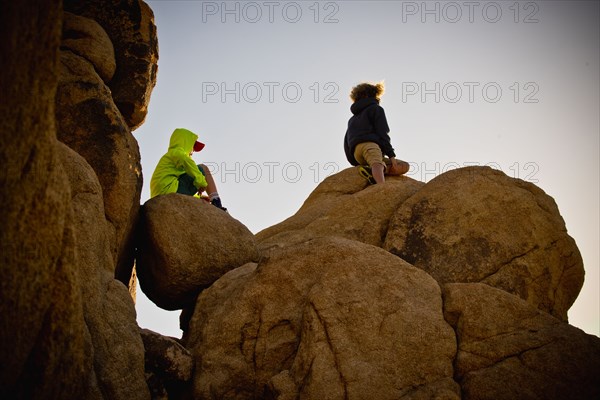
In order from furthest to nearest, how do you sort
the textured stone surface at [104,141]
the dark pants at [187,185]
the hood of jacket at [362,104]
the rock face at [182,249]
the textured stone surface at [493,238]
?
the hood of jacket at [362,104], the dark pants at [187,185], the textured stone surface at [493,238], the rock face at [182,249], the textured stone surface at [104,141]

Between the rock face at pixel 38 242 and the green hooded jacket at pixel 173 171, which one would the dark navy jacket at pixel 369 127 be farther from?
the rock face at pixel 38 242

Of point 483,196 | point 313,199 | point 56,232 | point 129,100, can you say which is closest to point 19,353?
point 56,232

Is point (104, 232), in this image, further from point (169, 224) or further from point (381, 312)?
point (381, 312)

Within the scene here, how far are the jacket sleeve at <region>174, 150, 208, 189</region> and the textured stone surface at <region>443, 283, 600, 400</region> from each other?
5748 mm

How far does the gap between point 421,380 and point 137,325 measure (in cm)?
343

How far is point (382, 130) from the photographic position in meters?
13.1

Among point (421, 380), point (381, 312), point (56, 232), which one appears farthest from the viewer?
point (381, 312)

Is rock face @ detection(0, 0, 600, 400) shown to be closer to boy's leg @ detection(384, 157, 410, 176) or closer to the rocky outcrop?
the rocky outcrop

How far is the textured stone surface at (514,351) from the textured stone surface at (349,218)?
379 cm

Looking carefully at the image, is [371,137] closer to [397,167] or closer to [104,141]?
[397,167]

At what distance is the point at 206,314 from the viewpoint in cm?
777

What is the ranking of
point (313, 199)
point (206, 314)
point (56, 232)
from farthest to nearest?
point (313, 199)
point (206, 314)
point (56, 232)

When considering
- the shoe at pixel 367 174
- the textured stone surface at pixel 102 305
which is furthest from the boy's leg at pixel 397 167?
the textured stone surface at pixel 102 305

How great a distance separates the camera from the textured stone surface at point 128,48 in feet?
32.2
